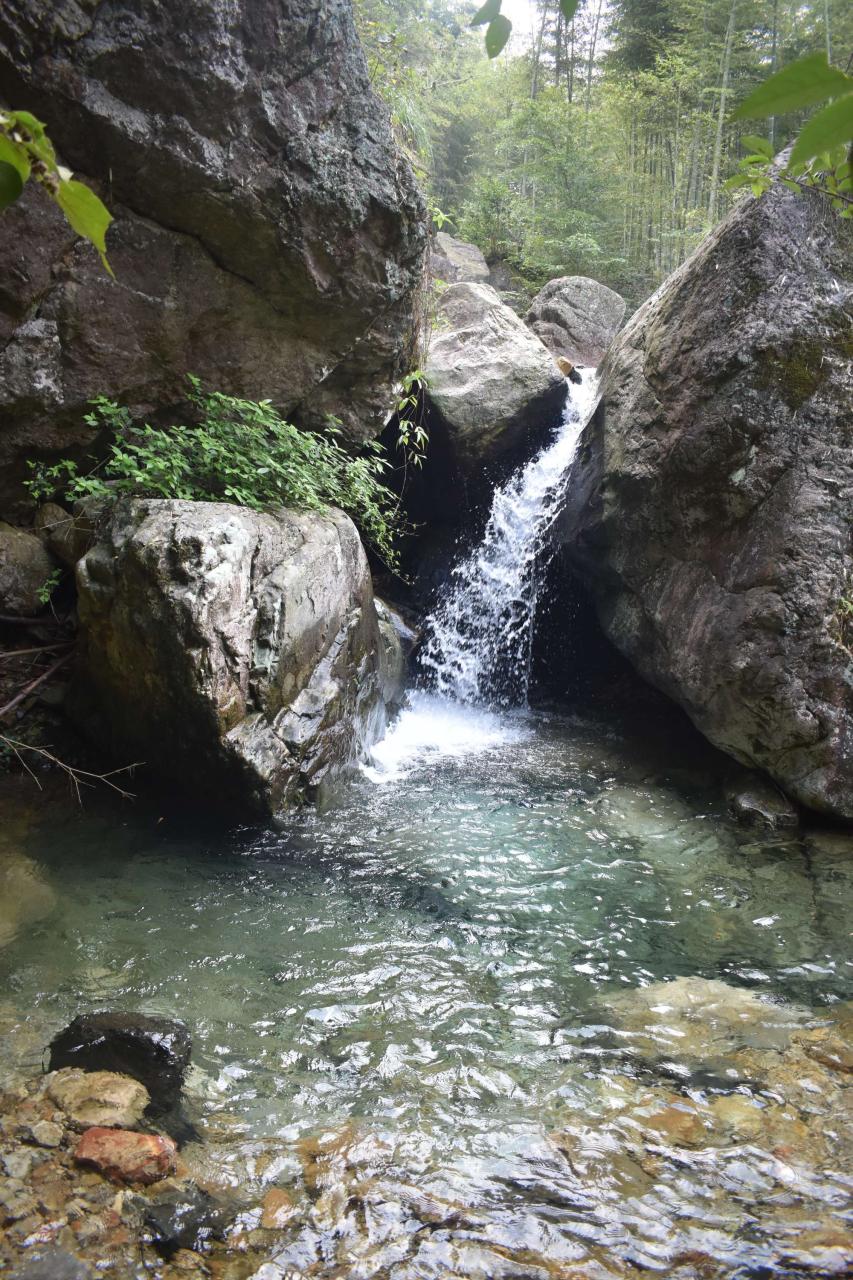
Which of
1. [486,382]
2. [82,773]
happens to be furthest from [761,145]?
[486,382]

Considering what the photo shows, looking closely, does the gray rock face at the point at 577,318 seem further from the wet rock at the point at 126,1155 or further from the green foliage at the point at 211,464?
the wet rock at the point at 126,1155

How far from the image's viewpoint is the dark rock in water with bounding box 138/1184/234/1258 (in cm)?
176

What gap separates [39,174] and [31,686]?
4.58 meters

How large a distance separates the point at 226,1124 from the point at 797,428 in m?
5.24

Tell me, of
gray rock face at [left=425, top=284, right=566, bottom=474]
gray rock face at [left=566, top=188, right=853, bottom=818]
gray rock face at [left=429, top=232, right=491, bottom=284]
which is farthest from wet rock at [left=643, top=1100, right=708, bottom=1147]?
gray rock face at [left=429, top=232, right=491, bottom=284]

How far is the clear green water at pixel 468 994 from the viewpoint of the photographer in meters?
1.97

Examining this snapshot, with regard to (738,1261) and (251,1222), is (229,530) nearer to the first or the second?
(251,1222)

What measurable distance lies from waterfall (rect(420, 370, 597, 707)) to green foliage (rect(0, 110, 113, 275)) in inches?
280

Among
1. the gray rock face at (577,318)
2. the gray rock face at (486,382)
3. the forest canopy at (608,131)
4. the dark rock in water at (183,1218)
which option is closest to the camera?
the dark rock in water at (183,1218)

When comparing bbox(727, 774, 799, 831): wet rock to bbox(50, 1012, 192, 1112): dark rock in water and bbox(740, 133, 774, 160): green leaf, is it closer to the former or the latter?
bbox(50, 1012, 192, 1112): dark rock in water

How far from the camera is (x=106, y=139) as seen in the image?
15.3ft

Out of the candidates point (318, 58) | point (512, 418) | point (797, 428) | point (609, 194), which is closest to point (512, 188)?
point (609, 194)

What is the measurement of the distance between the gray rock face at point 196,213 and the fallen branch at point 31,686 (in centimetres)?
119

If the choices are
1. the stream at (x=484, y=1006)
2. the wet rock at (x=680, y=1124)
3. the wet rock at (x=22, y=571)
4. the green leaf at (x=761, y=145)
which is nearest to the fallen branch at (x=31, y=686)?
the wet rock at (x=22, y=571)
